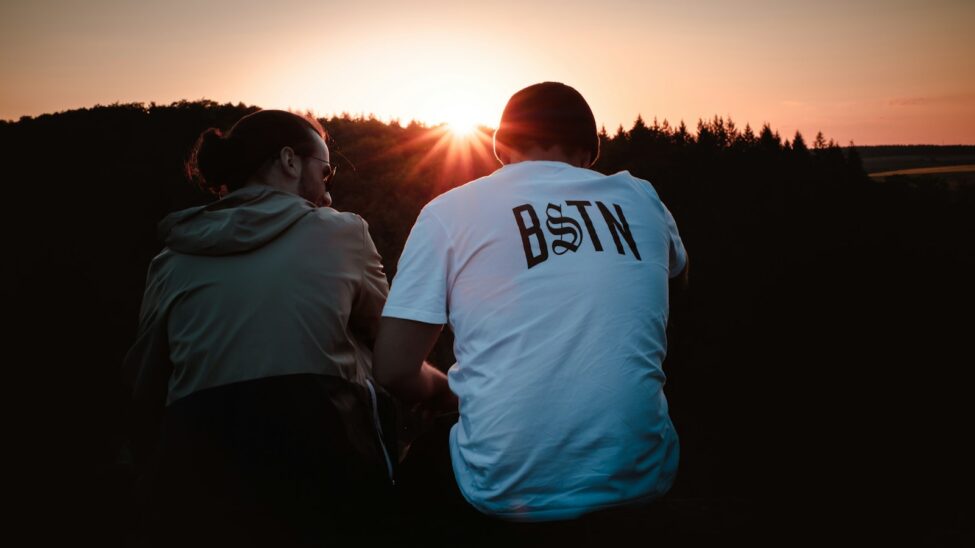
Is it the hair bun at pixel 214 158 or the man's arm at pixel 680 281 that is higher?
the hair bun at pixel 214 158

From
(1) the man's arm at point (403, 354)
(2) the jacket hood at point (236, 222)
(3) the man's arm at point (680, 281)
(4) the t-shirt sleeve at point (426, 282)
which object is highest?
(2) the jacket hood at point (236, 222)

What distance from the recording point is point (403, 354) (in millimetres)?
1501

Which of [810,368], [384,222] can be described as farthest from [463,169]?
[810,368]

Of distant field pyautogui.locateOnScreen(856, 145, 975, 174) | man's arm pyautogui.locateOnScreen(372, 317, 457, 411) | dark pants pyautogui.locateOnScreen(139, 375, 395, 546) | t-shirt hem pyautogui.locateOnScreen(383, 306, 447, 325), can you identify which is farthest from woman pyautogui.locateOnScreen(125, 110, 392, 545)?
distant field pyautogui.locateOnScreen(856, 145, 975, 174)

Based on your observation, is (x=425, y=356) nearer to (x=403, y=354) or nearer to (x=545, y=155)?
(x=403, y=354)

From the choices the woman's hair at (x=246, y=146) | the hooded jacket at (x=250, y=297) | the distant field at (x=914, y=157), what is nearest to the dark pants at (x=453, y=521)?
the hooded jacket at (x=250, y=297)

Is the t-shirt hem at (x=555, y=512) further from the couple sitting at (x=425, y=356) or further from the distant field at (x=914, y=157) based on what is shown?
the distant field at (x=914, y=157)

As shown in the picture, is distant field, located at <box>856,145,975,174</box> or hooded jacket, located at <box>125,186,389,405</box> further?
distant field, located at <box>856,145,975,174</box>

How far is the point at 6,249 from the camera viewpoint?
11.2 meters

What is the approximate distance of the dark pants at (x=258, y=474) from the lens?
56.1 inches

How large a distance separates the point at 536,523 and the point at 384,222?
12.7 meters

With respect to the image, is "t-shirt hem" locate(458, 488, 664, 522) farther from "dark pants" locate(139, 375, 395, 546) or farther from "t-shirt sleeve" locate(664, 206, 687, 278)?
"t-shirt sleeve" locate(664, 206, 687, 278)

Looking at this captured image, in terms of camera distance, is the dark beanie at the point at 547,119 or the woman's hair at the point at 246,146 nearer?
the dark beanie at the point at 547,119

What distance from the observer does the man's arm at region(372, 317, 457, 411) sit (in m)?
1.47
